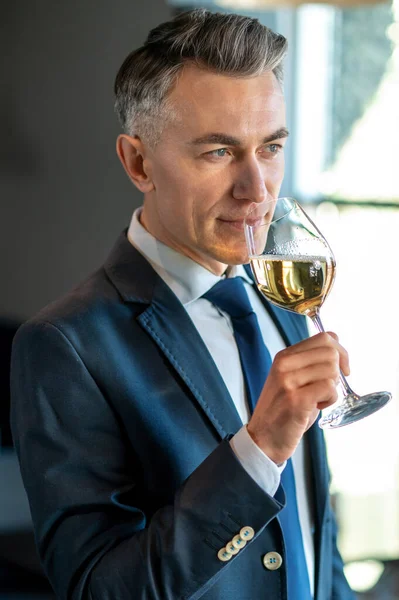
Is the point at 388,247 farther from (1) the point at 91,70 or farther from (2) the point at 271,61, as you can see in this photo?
(2) the point at 271,61

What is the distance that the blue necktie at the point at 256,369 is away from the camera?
1.56 metres

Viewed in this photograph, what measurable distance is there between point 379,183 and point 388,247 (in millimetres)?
332

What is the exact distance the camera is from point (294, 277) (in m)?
1.33

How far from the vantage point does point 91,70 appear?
3.47 metres

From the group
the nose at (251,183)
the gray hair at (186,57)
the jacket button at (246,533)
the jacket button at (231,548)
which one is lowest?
the jacket button at (231,548)

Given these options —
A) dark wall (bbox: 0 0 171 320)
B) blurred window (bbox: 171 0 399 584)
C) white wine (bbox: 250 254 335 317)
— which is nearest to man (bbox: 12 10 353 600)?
white wine (bbox: 250 254 335 317)

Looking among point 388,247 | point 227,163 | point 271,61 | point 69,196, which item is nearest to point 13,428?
point 227,163

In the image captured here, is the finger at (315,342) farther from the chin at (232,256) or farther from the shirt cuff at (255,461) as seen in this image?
the chin at (232,256)

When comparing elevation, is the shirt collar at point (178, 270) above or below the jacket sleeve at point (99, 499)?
above

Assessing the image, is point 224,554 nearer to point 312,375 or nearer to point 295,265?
point 312,375

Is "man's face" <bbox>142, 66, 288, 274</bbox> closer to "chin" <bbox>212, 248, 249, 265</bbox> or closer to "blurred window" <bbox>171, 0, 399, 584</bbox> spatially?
"chin" <bbox>212, 248, 249, 265</bbox>

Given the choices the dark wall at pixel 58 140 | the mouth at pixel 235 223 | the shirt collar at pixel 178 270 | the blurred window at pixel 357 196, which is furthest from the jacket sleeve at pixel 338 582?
the blurred window at pixel 357 196

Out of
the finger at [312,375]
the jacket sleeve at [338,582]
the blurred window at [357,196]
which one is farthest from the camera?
the blurred window at [357,196]

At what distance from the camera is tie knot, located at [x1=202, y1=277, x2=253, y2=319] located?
65.2 inches
